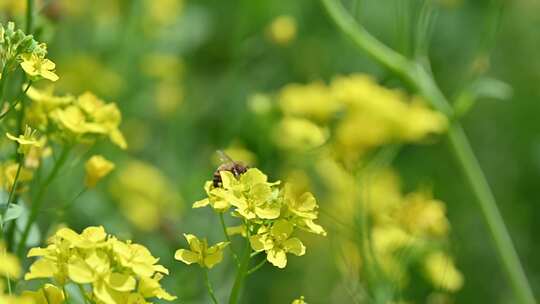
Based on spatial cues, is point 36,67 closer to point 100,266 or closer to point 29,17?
point 100,266

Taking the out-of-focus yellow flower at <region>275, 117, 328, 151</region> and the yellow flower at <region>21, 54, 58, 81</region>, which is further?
the out-of-focus yellow flower at <region>275, 117, 328, 151</region>

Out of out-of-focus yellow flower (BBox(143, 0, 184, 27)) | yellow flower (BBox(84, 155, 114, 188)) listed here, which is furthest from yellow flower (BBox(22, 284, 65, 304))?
out-of-focus yellow flower (BBox(143, 0, 184, 27))

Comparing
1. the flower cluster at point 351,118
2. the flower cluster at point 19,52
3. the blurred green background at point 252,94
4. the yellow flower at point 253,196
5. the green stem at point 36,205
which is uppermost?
the flower cluster at point 19,52

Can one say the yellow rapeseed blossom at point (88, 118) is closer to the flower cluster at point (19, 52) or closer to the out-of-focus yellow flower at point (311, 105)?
the flower cluster at point (19, 52)

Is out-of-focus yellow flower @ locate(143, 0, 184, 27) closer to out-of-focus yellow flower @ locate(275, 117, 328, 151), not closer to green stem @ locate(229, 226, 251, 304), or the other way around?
out-of-focus yellow flower @ locate(275, 117, 328, 151)

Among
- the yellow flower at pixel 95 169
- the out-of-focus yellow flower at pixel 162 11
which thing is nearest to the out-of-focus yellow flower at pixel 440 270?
the yellow flower at pixel 95 169

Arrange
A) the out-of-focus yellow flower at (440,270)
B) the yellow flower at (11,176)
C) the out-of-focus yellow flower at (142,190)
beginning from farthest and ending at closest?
1. the out-of-focus yellow flower at (142,190)
2. the out-of-focus yellow flower at (440,270)
3. the yellow flower at (11,176)
